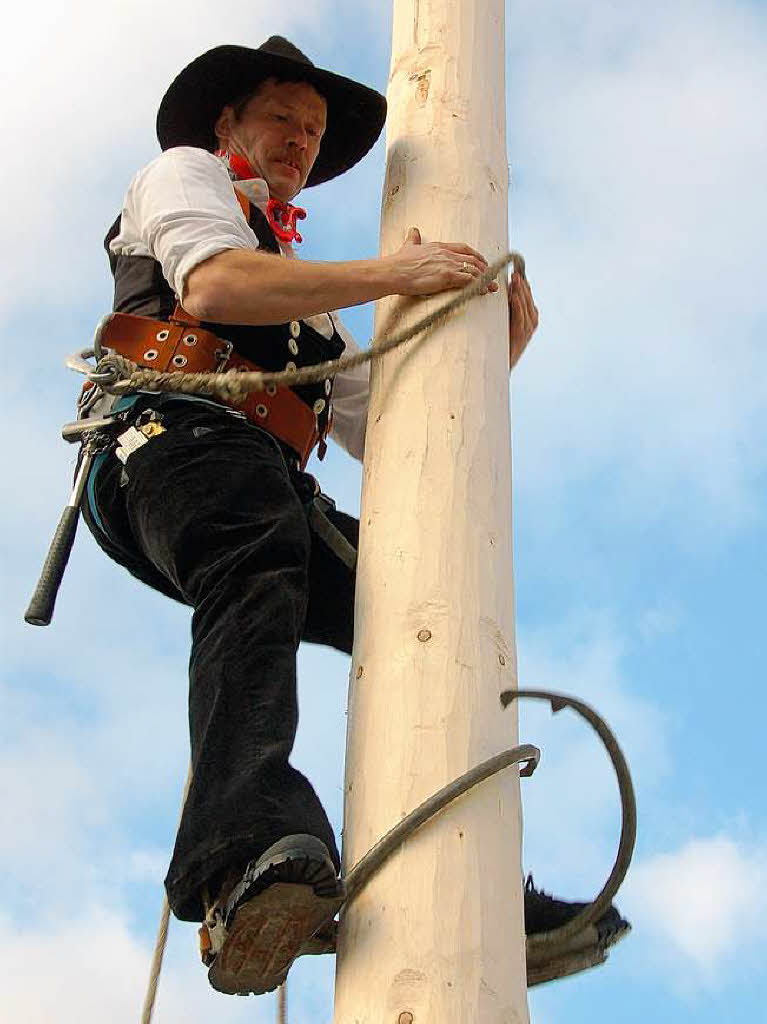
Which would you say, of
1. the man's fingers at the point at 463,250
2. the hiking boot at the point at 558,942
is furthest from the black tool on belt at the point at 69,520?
the hiking boot at the point at 558,942

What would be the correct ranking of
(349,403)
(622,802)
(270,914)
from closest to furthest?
1. (270,914)
2. (622,802)
3. (349,403)

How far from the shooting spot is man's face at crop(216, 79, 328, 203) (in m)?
3.81

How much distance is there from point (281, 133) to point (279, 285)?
3.17ft

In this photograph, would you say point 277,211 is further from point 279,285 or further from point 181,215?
point 279,285

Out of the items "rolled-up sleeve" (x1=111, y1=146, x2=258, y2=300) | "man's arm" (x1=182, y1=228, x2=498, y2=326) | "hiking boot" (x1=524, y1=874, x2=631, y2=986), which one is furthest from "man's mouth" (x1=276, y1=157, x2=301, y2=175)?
"hiking boot" (x1=524, y1=874, x2=631, y2=986)

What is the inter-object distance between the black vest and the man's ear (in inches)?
19.9

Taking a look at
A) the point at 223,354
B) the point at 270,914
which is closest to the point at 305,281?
the point at 223,354

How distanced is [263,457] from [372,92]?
126 centimetres

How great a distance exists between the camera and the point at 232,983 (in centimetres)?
251

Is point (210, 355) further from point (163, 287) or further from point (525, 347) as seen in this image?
point (525, 347)

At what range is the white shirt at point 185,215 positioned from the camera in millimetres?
3113

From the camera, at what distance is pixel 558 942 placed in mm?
2834

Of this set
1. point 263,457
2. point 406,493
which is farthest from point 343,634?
point 406,493

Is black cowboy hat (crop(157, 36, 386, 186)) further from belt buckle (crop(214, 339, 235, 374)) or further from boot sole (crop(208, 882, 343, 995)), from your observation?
boot sole (crop(208, 882, 343, 995))
